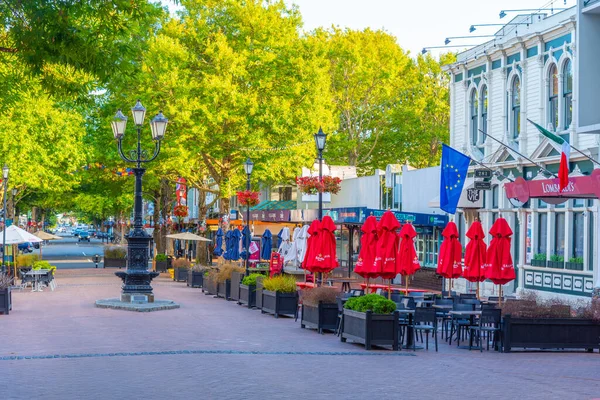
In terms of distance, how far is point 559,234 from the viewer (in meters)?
31.1

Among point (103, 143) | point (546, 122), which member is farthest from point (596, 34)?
point (103, 143)

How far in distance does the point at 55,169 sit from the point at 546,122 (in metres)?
30.8

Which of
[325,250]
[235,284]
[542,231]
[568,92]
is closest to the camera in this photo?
[325,250]

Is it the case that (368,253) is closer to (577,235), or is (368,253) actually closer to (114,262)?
(577,235)

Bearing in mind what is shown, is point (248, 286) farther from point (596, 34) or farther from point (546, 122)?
point (596, 34)

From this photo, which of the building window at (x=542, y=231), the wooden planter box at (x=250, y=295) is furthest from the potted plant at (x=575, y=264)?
the wooden planter box at (x=250, y=295)

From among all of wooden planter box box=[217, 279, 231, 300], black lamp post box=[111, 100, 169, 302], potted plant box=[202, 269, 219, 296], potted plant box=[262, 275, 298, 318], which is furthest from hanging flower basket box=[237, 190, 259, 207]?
potted plant box=[262, 275, 298, 318]

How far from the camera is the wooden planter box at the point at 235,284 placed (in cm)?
3163

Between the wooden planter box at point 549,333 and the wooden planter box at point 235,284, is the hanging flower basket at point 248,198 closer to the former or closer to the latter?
the wooden planter box at point 235,284

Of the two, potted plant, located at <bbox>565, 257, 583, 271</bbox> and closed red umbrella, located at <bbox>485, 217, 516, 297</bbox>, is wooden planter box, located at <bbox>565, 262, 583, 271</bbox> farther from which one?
closed red umbrella, located at <bbox>485, 217, 516, 297</bbox>

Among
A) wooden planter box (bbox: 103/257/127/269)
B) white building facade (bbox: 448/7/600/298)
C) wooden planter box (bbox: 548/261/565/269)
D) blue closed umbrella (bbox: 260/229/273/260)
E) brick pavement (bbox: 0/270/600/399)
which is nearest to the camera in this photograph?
brick pavement (bbox: 0/270/600/399)

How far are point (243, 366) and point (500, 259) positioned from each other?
960 centimetres

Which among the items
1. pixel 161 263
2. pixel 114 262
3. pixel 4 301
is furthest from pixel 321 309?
pixel 114 262

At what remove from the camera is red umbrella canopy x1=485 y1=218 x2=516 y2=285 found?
77.8 feet
